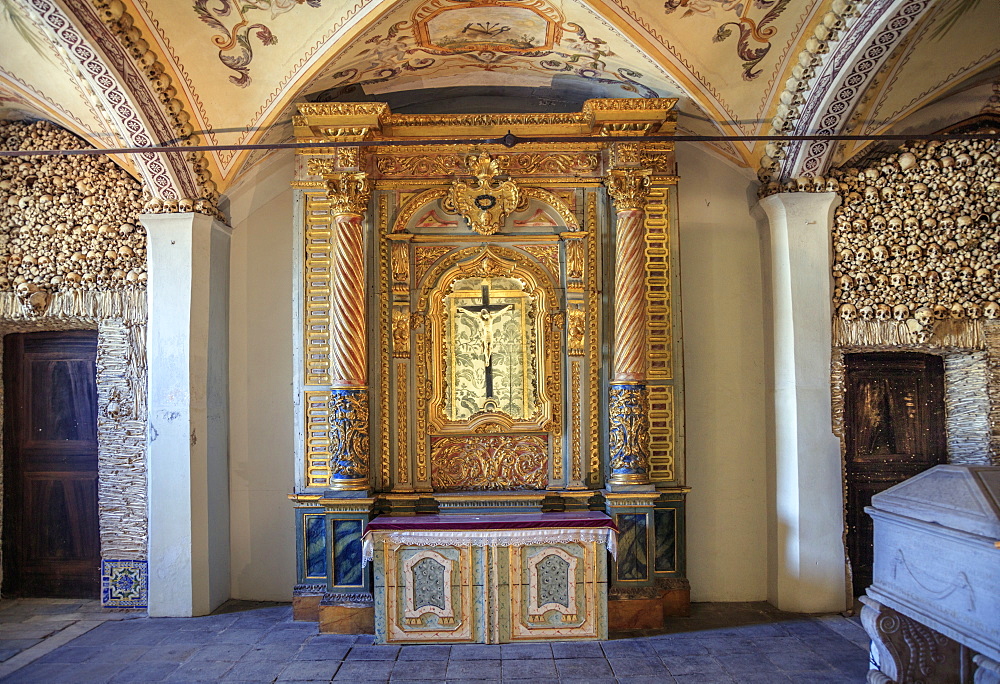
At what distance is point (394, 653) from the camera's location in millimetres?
4730

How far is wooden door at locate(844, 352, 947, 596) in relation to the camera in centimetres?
576

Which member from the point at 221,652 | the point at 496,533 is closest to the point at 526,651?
the point at 496,533

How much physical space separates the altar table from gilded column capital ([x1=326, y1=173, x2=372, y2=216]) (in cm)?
244

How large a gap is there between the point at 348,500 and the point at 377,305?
158cm

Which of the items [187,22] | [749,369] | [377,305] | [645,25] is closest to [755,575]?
[749,369]

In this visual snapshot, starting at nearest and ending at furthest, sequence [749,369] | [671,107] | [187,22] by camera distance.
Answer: [187,22]
[671,107]
[749,369]

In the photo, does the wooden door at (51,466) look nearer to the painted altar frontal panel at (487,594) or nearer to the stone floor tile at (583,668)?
the painted altar frontal panel at (487,594)

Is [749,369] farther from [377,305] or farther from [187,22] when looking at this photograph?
[187,22]

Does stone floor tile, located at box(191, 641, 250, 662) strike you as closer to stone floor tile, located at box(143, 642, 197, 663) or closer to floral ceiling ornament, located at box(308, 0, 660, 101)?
stone floor tile, located at box(143, 642, 197, 663)

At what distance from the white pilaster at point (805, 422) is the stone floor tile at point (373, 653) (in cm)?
308

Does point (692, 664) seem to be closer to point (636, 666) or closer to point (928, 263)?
point (636, 666)

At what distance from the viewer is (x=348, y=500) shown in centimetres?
521

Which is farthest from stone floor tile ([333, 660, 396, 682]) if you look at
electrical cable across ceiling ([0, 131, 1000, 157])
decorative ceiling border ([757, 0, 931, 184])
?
decorative ceiling border ([757, 0, 931, 184])

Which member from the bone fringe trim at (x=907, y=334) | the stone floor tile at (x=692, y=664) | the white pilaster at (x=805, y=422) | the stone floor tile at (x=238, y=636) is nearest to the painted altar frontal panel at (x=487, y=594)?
the stone floor tile at (x=692, y=664)
